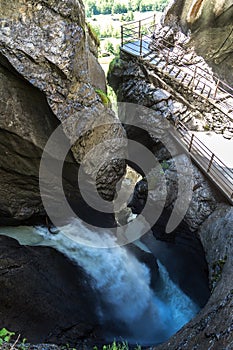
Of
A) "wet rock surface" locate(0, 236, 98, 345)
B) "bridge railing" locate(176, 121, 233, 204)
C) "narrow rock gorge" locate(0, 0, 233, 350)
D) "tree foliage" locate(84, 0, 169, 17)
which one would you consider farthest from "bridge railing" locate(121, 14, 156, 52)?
"tree foliage" locate(84, 0, 169, 17)

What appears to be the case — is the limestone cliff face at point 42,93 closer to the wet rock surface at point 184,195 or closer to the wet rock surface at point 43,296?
the wet rock surface at point 43,296

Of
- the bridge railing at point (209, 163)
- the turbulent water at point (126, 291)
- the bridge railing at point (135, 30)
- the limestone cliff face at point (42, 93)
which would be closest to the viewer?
the limestone cliff face at point (42, 93)

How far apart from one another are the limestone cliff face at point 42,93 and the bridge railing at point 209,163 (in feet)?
9.64

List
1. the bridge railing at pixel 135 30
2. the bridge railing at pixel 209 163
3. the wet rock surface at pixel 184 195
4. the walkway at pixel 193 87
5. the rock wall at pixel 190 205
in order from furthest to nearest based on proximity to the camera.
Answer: the bridge railing at pixel 135 30 → the walkway at pixel 193 87 → the bridge railing at pixel 209 163 → the wet rock surface at pixel 184 195 → the rock wall at pixel 190 205

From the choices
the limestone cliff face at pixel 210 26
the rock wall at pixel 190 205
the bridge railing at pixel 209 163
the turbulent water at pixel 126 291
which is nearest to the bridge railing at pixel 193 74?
the rock wall at pixel 190 205

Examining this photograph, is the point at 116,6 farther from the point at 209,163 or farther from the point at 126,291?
the point at 126,291

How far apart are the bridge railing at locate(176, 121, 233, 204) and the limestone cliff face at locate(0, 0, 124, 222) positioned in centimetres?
294

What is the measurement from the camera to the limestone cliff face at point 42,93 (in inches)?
272

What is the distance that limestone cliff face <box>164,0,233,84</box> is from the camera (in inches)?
631

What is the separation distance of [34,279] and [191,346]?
5.20 meters

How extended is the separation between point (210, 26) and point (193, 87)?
7.07 m

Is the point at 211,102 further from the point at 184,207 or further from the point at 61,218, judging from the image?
the point at 61,218

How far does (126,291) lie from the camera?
398 inches

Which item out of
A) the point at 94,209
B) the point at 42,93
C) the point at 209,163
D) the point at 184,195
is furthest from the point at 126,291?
the point at 42,93
